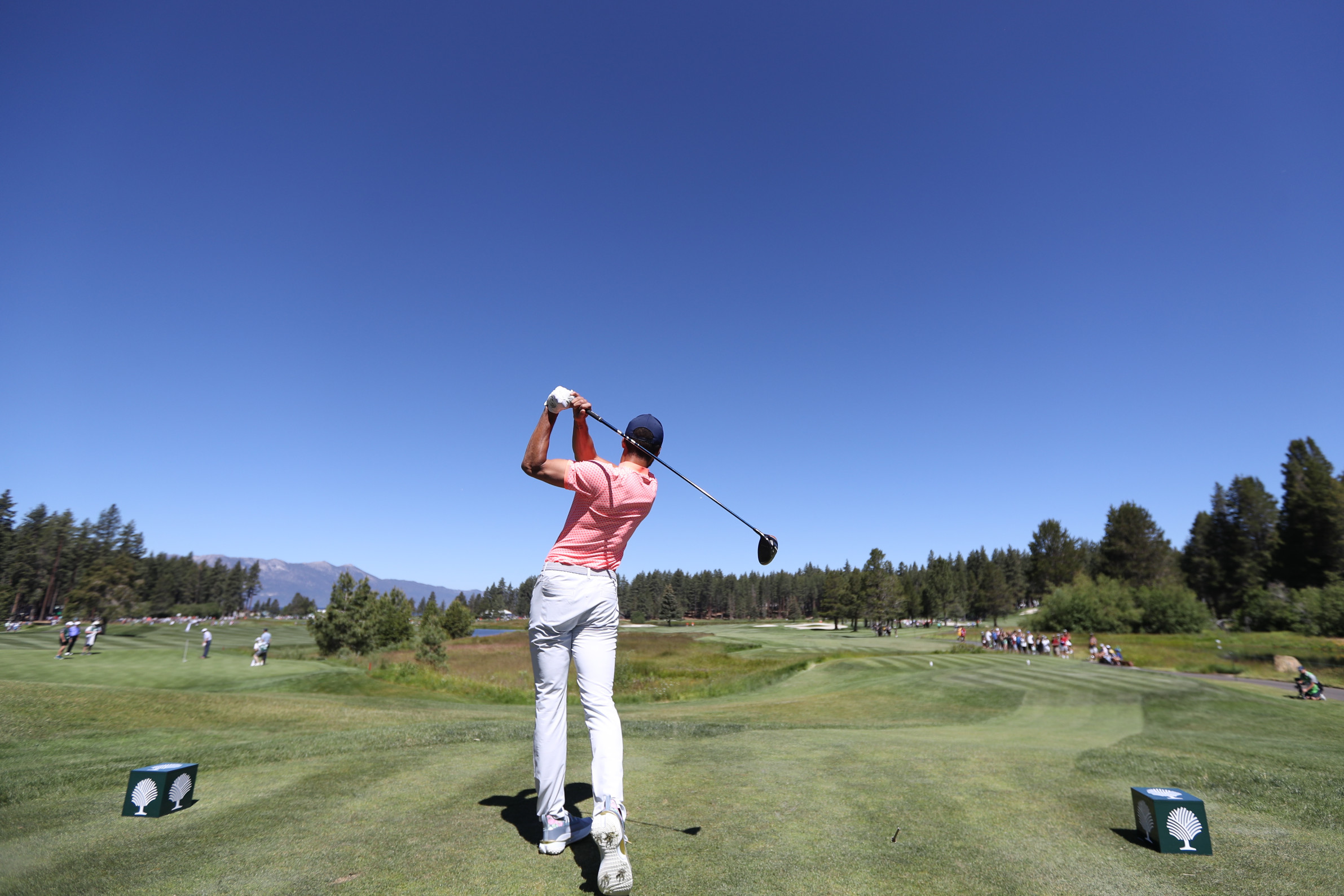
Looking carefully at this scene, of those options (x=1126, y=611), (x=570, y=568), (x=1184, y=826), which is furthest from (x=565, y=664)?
(x=1126, y=611)

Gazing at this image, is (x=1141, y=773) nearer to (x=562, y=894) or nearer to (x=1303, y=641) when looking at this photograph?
(x=562, y=894)

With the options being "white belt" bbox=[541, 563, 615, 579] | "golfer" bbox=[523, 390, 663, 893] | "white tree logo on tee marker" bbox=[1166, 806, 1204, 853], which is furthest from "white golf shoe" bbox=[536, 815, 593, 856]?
"white tree logo on tee marker" bbox=[1166, 806, 1204, 853]

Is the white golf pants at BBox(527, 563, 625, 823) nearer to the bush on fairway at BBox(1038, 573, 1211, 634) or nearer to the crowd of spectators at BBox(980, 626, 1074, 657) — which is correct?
the crowd of spectators at BBox(980, 626, 1074, 657)

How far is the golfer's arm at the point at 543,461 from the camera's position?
179 inches

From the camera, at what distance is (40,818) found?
4668 millimetres

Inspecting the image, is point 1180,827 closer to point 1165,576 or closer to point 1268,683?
point 1268,683

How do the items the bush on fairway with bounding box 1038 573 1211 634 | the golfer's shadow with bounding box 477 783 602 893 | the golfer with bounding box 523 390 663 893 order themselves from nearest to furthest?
the golfer's shadow with bounding box 477 783 602 893
the golfer with bounding box 523 390 663 893
the bush on fairway with bounding box 1038 573 1211 634

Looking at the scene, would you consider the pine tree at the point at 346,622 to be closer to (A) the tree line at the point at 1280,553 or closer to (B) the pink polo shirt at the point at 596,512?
(B) the pink polo shirt at the point at 596,512

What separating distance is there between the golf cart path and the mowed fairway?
912 inches

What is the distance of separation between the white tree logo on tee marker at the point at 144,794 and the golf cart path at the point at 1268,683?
38225 millimetres

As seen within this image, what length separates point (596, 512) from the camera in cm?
464

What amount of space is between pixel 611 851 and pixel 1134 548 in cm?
12503

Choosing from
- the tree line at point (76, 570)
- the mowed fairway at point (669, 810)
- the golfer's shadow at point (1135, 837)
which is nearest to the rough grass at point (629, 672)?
the mowed fairway at point (669, 810)

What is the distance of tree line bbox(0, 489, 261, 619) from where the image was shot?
90.9 m
